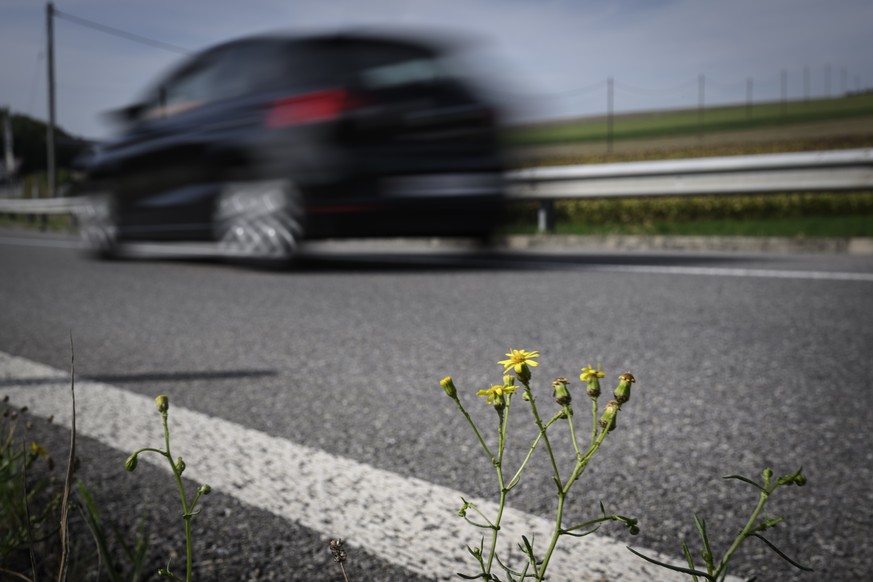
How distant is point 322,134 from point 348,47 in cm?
64

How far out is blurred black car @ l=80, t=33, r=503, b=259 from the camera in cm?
541

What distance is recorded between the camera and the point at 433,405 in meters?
2.38

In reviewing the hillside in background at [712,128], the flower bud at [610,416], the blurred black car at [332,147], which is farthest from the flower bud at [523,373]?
the hillside in background at [712,128]

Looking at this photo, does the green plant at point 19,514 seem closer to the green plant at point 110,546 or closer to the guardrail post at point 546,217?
the green plant at point 110,546

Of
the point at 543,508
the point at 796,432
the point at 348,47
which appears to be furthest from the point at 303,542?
the point at 348,47

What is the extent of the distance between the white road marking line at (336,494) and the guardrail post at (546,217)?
7.31 m

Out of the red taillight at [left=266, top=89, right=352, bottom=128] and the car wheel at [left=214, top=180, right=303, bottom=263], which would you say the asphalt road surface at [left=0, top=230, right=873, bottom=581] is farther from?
the red taillight at [left=266, top=89, right=352, bottom=128]

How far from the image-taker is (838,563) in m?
1.38

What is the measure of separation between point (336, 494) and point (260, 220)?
4388mm

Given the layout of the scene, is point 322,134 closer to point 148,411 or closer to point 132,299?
point 132,299

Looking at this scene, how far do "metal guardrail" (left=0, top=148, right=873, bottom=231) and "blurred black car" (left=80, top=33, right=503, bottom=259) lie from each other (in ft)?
3.85

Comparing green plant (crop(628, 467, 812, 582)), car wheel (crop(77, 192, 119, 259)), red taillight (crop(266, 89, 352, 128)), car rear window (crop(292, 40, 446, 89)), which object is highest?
car rear window (crop(292, 40, 446, 89))

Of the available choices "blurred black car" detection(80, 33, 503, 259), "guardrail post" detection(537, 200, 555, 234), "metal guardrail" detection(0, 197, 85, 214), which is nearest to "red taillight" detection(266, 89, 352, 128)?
"blurred black car" detection(80, 33, 503, 259)

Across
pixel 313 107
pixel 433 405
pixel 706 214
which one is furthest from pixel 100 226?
pixel 706 214
